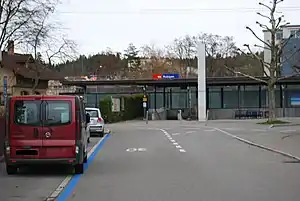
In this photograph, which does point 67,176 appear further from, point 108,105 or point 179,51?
point 179,51

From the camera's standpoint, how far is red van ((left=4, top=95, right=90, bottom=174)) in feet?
45.2

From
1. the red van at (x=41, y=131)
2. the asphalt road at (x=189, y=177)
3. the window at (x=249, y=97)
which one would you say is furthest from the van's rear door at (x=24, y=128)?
the window at (x=249, y=97)

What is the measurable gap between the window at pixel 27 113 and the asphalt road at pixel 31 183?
51.7 inches

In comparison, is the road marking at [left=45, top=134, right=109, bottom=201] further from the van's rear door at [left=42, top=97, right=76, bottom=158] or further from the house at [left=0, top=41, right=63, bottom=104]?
the house at [left=0, top=41, right=63, bottom=104]

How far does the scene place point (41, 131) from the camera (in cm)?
1383

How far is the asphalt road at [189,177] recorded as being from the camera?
35.4 feet

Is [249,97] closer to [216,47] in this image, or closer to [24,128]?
[216,47]

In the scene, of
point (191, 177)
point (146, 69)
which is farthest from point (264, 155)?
point (146, 69)

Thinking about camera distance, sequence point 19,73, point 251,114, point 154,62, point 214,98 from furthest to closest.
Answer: point 154,62 < point 214,98 < point 251,114 < point 19,73

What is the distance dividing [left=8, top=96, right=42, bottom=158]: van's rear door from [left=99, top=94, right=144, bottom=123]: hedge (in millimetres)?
37302

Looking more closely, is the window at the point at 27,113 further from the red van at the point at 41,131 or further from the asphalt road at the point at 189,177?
the asphalt road at the point at 189,177

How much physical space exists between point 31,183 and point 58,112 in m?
2.03

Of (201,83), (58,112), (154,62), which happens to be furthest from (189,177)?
(154,62)

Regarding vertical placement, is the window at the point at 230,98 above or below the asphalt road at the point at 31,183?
above
